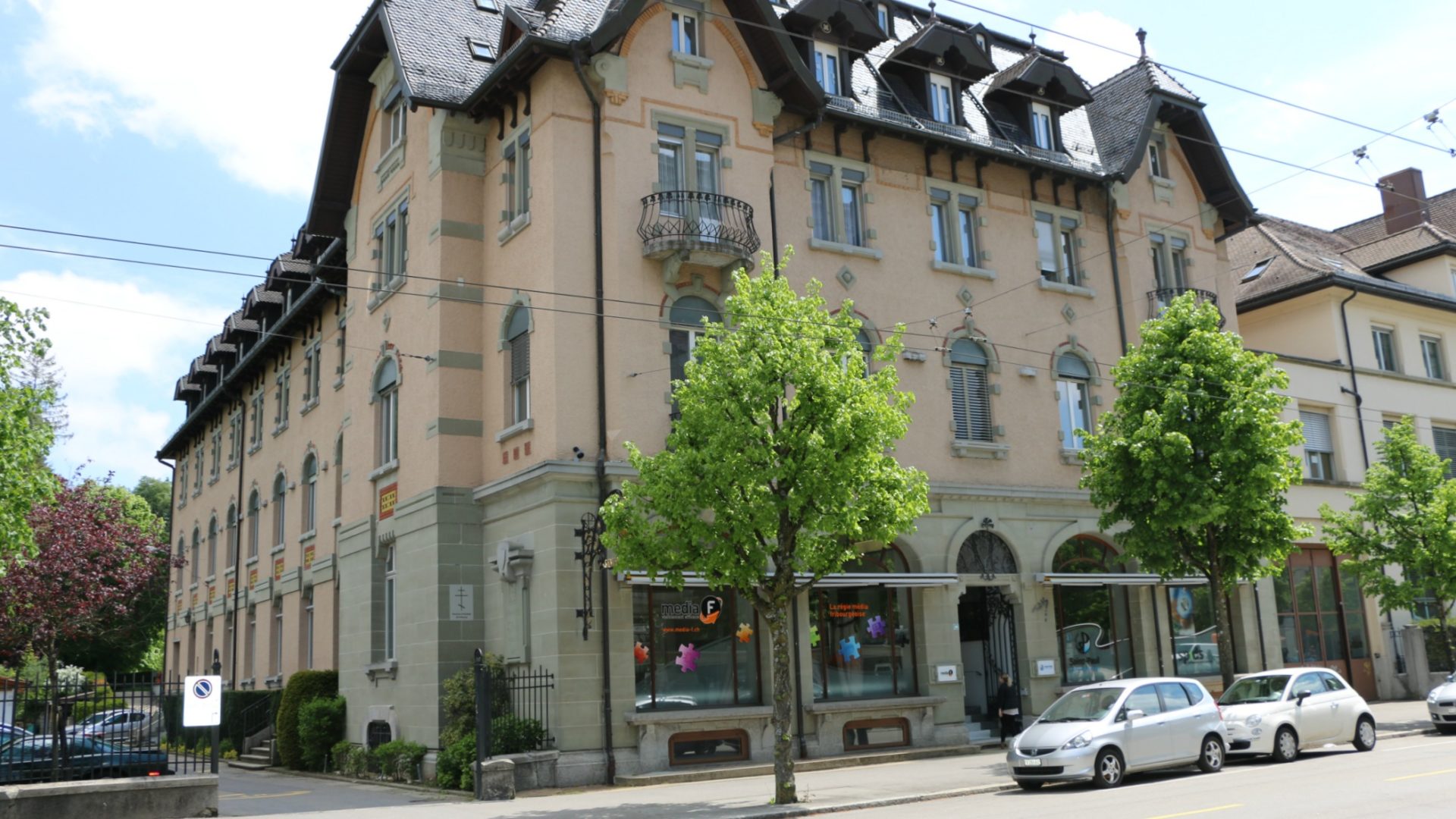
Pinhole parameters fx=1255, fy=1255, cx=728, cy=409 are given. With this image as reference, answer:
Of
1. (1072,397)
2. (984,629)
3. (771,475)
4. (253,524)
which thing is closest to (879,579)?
(984,629)

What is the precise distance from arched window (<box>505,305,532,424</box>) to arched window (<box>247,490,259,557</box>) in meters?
17.9

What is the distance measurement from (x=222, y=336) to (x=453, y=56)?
22.8 metres

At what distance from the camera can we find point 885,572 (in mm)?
24422

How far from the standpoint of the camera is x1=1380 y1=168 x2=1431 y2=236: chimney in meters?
42.1

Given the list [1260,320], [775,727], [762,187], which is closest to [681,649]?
[775,727]

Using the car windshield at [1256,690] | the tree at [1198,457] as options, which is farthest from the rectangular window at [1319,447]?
the car windshield at [1256,690]

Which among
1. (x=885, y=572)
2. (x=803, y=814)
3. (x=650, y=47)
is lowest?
(x=803, y=814)

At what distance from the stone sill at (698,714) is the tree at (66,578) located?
14065 mm

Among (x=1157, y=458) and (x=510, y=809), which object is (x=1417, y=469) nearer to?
(x=1157, y=458)

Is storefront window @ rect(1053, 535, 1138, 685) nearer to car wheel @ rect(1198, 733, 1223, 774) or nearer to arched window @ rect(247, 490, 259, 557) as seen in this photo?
car wheel @ rect(1198, 733, 1223, 774)

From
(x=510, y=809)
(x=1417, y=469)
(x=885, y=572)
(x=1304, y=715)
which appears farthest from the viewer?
(x=1417, y=469)

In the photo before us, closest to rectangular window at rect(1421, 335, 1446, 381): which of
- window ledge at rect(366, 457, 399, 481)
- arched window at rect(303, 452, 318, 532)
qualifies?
window ledge at rect(366, 457, 399, 481)

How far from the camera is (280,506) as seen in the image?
3600 cm

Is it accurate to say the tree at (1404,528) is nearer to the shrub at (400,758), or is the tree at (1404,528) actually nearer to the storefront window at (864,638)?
the storefront window at (864,638)
